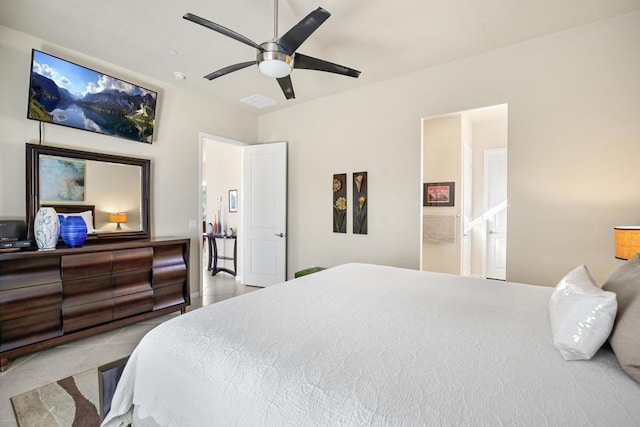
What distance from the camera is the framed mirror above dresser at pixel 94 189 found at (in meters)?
2.84

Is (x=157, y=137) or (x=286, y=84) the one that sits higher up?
(x=286, y=84)

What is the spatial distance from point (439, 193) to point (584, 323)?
401cm

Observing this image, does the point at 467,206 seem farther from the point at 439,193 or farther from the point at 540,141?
the point at 540,141

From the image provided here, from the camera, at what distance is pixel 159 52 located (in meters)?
3.13

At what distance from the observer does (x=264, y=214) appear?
4.91m

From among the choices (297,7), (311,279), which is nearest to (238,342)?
(311,279)

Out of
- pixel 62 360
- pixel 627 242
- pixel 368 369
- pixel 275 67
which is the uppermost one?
pixel 275 67

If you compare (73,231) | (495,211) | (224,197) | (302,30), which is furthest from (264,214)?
(495,211)

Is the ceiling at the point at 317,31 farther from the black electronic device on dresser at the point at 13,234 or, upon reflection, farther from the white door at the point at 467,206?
the white door at the point at 467,206

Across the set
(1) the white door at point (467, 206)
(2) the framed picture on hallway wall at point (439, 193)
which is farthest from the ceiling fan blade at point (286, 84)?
(1) the white door at point (467, 206)

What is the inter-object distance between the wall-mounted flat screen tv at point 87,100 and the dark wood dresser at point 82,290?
1349mm

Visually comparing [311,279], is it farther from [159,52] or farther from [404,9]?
[159,52]

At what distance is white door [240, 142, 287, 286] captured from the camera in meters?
4.72

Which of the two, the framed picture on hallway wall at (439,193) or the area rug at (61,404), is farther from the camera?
the framed picture on hallway wall at (439,193)
